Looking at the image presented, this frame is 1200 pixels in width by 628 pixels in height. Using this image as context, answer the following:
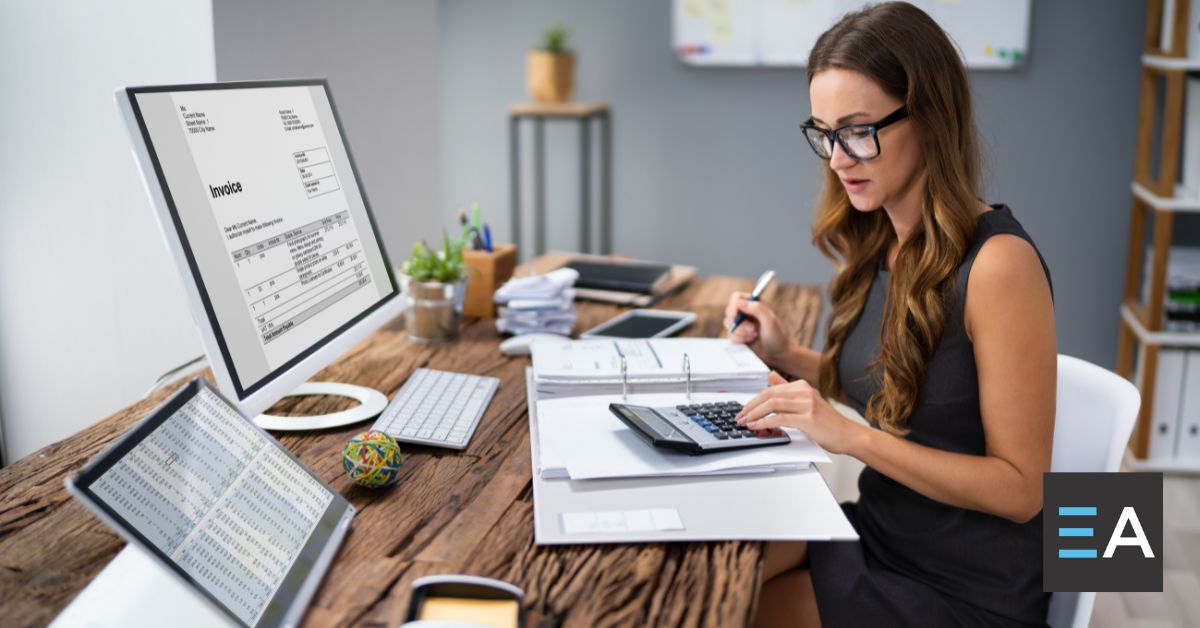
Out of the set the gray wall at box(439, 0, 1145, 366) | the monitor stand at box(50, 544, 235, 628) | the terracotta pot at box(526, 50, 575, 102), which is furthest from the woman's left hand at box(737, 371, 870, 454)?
the terracotta pot at box(526, 50, 575, 102)

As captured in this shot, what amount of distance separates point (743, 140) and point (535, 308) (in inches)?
90.6

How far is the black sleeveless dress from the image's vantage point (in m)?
1.31

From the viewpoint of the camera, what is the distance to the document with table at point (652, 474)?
3.48 feet

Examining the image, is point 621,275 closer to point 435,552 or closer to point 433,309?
point 433,309

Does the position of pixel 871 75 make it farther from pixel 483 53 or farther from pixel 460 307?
pixel 483 53

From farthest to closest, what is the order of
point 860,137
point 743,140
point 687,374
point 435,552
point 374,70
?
1. point 743,140
2. point 374,70
3. point 687,374
4. point 860,137
5. point 435,552

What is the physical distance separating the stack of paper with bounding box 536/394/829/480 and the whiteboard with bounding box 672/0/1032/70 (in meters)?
2.68

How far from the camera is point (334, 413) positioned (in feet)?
4.69

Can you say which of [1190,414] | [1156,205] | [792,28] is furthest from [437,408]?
[792,28]

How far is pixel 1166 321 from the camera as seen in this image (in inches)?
121

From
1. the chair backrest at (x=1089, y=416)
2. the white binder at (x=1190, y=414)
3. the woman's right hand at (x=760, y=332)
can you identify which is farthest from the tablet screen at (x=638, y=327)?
the white binder at (x=1190, y=414)

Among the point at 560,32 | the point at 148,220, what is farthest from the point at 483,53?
the point at 148,220

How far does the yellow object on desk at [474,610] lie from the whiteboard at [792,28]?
3087 mm

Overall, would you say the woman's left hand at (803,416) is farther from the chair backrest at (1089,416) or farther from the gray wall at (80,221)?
the gray wall at (80,221)
